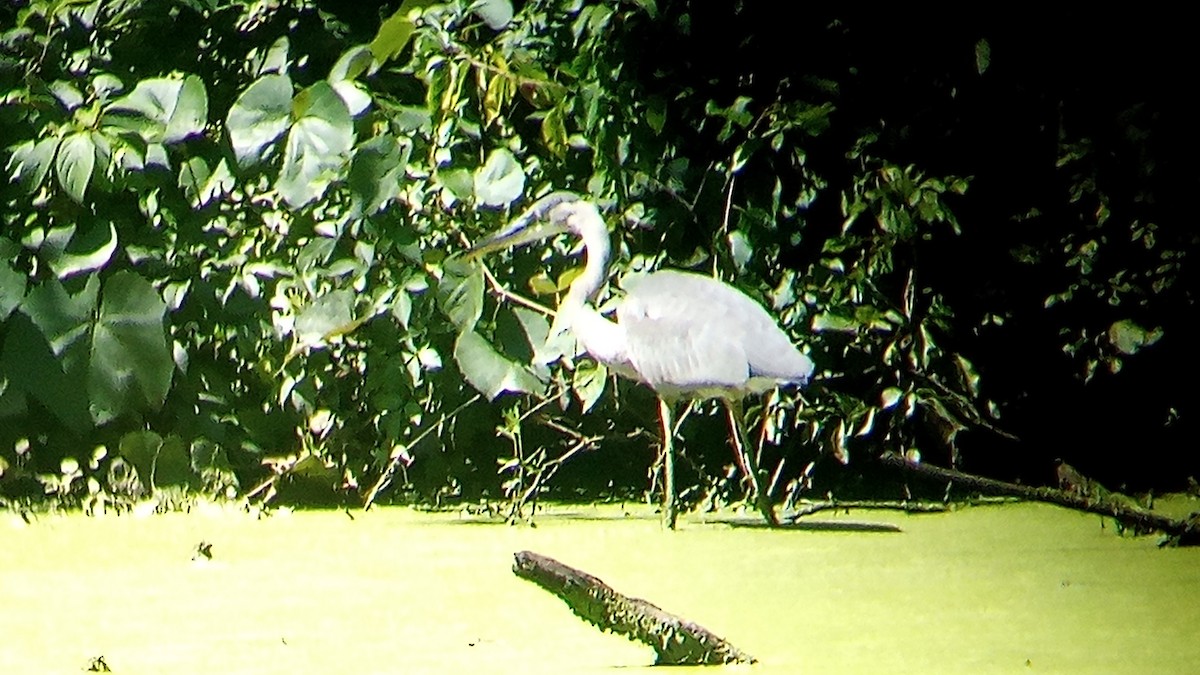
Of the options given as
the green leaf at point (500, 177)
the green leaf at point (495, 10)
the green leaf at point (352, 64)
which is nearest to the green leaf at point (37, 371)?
the green leaf at point (352, 64)

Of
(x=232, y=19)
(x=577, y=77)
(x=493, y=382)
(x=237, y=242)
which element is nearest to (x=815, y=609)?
(x=493, y=382)

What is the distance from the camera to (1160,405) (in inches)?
117

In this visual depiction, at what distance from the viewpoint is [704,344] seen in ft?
8.29

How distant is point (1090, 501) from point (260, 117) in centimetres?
152

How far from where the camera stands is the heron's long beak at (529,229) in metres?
2.71

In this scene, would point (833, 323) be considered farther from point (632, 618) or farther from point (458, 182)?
point (632, 618)

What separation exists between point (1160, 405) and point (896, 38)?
0.86 m

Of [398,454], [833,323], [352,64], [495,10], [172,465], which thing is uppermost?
[495,10]

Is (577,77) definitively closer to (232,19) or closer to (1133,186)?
(232,19)

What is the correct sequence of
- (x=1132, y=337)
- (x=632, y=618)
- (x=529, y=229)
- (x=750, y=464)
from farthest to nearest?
(x=1132, y=337), (x=529, y=229), (x=750, y=464), (x=632, y=618)

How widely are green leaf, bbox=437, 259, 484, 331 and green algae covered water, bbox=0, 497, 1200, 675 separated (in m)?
0.34

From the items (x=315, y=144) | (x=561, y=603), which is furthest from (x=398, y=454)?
(x=561, y=603)

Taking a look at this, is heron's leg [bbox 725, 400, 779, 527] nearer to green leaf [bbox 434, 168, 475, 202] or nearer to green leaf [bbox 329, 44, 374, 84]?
green leaf [bbox 434, 168, 475, 202]

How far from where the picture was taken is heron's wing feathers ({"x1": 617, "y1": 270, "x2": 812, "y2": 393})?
99.5 inches
